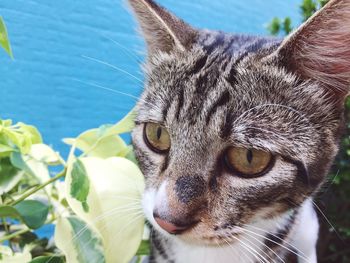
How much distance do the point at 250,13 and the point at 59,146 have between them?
87 centimetres

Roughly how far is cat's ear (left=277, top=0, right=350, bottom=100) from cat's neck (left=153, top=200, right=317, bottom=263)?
0.26 m

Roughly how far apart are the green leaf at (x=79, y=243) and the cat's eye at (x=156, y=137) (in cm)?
20

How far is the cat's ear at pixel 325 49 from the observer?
67 cm

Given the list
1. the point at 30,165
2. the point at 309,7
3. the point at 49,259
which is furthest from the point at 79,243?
the point at 309,7

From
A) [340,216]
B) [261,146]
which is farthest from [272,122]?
[340,216]

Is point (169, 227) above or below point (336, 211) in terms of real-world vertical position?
above

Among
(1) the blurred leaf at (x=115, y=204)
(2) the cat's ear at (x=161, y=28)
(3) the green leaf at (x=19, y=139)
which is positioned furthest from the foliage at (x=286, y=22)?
(3) the green leaf at (x=19, y=139)

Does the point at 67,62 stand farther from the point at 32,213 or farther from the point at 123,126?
the point at 32,213

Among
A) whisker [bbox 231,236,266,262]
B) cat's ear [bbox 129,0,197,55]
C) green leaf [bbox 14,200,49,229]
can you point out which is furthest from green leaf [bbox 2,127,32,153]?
whisker [bbox 231,236,266,262]

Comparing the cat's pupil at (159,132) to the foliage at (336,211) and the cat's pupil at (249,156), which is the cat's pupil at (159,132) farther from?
the foliage at (336,211)

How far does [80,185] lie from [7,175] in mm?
192

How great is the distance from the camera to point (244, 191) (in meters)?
0.73

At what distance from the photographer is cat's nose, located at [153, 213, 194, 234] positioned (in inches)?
28.2

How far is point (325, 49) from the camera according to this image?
0.73 metres
